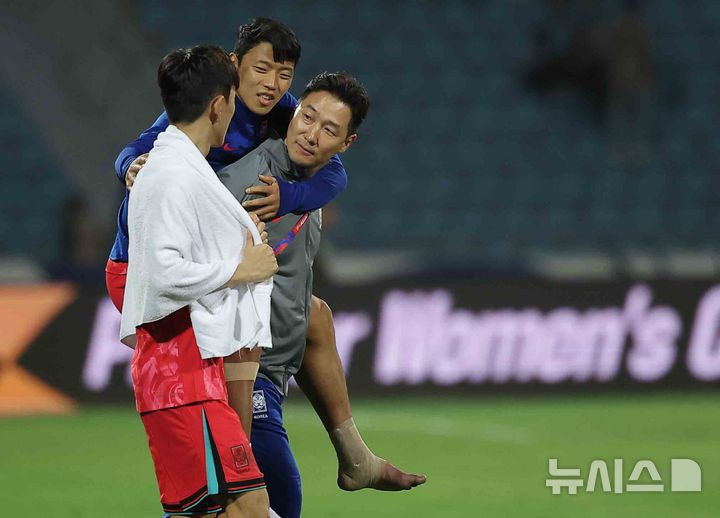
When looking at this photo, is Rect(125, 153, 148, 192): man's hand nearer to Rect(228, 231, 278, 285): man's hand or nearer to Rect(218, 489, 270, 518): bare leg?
Rect(228, 231, 278, 285): man's hand

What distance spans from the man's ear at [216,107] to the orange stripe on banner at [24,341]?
6.86 metres

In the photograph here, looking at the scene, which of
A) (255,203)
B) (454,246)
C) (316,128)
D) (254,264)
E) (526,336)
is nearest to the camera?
(254,264)

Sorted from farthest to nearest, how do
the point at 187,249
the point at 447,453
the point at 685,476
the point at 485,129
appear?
the point at 485,129 → the point at 447,453 → the point at 685,476 → the point at 187,249

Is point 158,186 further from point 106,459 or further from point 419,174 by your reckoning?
point 419,174

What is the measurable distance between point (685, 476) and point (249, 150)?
3.87m

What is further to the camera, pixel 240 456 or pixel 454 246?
pixel 454 246

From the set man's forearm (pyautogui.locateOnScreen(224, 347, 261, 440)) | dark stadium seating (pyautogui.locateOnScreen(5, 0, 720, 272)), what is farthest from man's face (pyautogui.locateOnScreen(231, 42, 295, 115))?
dark stadium seating (pyautogui.locateOnScreen(5, 0, 720, 272))

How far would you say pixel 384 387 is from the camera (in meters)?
10.8

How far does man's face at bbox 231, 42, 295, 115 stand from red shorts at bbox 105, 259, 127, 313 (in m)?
0.74

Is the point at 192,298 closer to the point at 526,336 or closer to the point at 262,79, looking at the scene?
the point at 262,79

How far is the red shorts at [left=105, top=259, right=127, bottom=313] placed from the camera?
4.22 meters

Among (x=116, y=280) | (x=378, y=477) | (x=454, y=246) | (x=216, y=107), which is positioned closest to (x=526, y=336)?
(x=454, y=246)

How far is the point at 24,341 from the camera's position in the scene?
10391 millimetres

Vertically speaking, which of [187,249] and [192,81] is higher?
[192,81]
